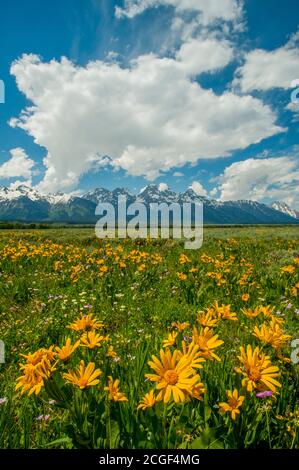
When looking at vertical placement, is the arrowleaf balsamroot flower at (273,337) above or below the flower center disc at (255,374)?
above

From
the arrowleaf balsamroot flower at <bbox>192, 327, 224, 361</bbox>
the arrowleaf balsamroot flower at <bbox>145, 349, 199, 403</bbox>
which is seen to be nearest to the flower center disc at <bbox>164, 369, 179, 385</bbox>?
the arrowleaf balsamroot flower at <bbox>145, 349, 199, 403</bbox>

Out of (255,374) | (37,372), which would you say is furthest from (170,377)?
(37,372)

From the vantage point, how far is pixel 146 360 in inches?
112

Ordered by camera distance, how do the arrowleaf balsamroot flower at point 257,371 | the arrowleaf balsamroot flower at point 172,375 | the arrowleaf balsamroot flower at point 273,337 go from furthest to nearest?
the arrowleaf balsamroot flower at point 273,337 → the arrowleaf balsamroot flower at point 257,371 → the arrowleaf balsamroot flower at point 172,375

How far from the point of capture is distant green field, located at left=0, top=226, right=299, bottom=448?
1761mm

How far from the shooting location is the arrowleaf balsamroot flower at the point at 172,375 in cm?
151

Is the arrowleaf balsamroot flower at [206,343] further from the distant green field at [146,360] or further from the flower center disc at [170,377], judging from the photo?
the flower center disc at [170,377]

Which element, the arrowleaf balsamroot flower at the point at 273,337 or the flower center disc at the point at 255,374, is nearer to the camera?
the flower center disc at the point at 255,374

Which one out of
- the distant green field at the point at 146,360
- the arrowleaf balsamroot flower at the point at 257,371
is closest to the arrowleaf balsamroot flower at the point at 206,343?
the distant green field at the point at 146,360

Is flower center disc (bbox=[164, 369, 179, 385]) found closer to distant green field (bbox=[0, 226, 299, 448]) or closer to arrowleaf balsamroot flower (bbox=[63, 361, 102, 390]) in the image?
distant green field (bbox=[0, 226, 299, 448])

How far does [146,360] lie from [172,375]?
1350 millimetres

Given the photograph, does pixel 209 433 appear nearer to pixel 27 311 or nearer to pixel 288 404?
pixel 288 404

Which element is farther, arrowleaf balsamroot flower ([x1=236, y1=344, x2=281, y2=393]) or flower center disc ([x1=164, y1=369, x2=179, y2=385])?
arrowleaf balsamroot flower ([x1=236, y1=344, x2=281, y2=393])

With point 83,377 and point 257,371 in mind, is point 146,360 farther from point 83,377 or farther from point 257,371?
point 257,371
